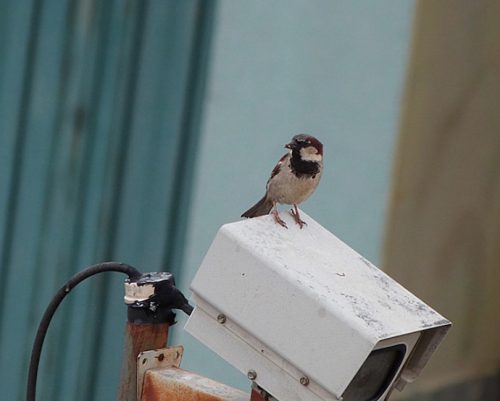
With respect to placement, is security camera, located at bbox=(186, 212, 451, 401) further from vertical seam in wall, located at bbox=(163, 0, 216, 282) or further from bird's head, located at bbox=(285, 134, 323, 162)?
vertical seam in wall, located at bbox=(163, 0, 216, 282)

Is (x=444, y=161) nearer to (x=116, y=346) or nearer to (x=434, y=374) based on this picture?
(x=434, y=374)

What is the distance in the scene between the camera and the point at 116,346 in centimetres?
418

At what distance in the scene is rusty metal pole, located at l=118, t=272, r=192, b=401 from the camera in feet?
5.98

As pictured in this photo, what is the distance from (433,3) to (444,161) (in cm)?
65

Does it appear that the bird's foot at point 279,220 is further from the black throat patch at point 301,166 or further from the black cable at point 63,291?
the black throat patch at point 301,166

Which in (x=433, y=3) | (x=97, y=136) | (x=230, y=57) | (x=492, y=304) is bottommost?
(x=492, y=304)

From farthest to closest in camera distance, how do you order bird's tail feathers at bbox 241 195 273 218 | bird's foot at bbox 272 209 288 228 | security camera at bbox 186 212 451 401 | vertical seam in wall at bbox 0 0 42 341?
vertical seam in wall at bbox 0 0 42 341, bird's tail feathers at bbox 241 195 273 218, bird's foot at bbox 272 209 288 228, security camera at bbox 186 212 451 401

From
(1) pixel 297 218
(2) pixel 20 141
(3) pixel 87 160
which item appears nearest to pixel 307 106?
(3) pixel 87 160

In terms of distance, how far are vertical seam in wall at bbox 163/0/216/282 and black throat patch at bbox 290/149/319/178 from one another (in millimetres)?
1631

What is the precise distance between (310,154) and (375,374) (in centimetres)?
93

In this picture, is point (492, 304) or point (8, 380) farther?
point (492, 304)

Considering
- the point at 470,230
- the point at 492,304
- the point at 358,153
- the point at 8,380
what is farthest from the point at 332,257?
the point at 492,304

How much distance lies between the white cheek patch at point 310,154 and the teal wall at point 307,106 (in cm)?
155

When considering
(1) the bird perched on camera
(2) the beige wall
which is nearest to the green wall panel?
(2) the beige wall
